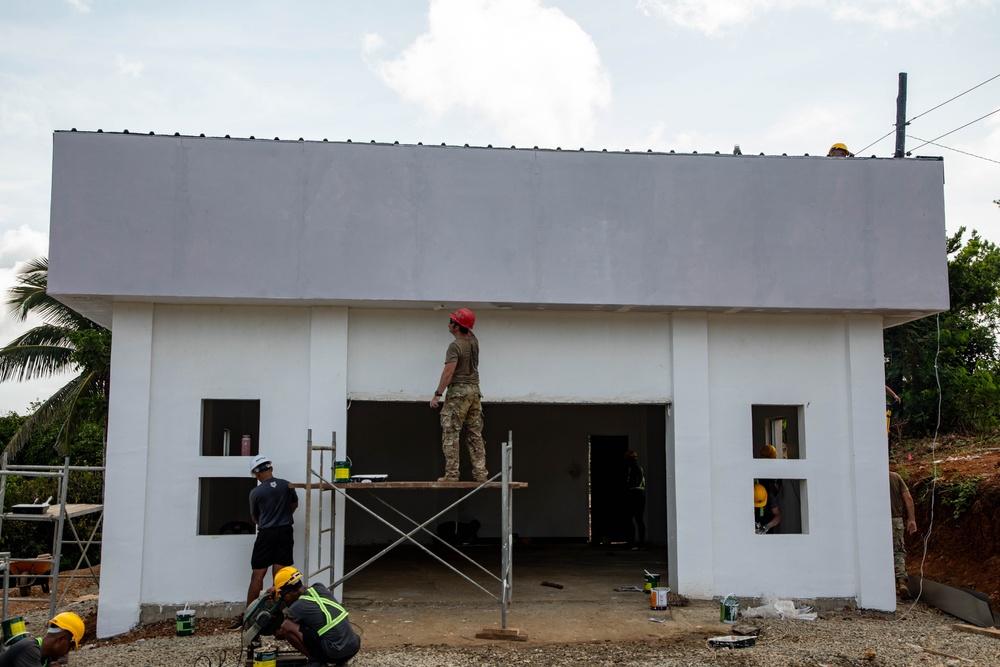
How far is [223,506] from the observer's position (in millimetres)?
12633

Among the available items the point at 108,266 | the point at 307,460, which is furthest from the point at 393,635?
the point at 108,266

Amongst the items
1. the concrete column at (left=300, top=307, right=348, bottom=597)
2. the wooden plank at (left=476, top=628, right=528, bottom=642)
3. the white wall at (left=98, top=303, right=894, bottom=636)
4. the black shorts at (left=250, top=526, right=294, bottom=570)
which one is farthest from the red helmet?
the wooden plank at (left=476, top=628, right=528, bottom=642)

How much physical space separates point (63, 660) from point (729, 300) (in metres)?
7.51

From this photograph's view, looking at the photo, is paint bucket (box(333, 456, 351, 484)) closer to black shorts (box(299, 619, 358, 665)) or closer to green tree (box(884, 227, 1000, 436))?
black shorts (box(299, 619, 358, 665))

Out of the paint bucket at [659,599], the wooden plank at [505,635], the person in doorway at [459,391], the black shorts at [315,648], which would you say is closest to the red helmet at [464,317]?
the person in doorway at [459,391]

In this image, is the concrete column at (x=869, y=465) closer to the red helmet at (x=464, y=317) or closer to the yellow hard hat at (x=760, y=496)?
the yellow hard hat at (x=760, y=496)

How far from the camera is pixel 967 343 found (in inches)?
795

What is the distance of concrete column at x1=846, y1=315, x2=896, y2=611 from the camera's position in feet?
33.1

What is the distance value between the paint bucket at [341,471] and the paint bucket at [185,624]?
2049mm

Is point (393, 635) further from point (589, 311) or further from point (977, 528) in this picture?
point (977, 528)

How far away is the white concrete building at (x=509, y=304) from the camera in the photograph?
9.41 m

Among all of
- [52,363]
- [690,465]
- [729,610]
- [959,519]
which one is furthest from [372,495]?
[52,363]

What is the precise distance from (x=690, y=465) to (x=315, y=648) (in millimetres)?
5192

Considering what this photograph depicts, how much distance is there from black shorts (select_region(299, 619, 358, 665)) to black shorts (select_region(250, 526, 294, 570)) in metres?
2.58
